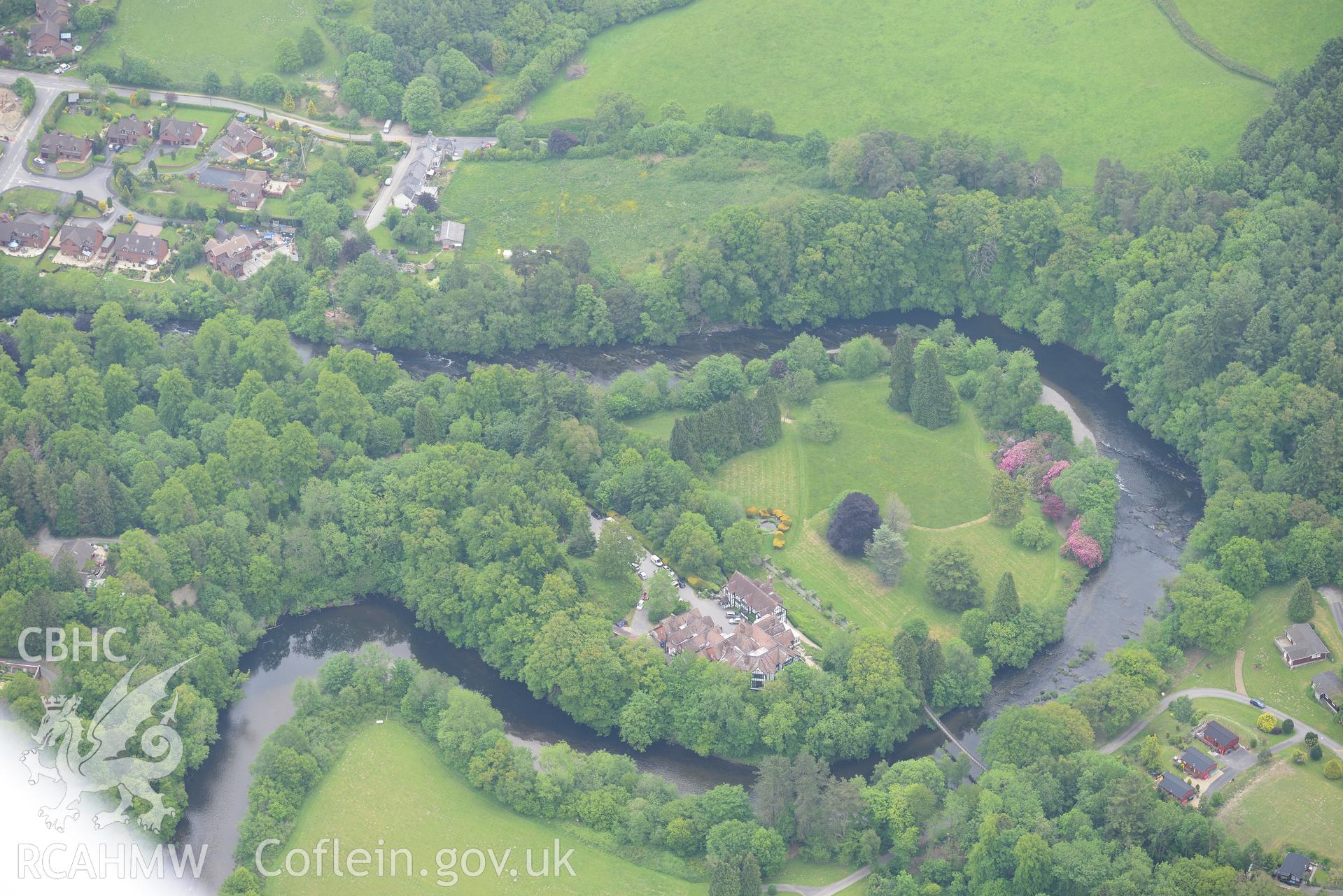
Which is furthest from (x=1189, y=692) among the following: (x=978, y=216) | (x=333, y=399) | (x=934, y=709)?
(x=333, y=399)

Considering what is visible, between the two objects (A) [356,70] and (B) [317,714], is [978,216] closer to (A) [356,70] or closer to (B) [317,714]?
(A) [356,70]

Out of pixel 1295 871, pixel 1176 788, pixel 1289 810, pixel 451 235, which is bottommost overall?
pixel 451 235

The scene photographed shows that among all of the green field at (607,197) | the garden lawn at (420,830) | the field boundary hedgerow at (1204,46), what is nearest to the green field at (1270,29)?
the field boundary hedgerow at (1204,46)

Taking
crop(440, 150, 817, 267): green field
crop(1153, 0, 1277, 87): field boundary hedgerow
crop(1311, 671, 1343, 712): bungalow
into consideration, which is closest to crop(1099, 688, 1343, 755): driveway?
crop(1311, 671, 1343, 712): bungalow

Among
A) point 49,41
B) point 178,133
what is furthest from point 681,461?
point 49,41

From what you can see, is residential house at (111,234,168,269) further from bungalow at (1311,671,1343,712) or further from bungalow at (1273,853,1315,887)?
bungalow at (1273,853,1315,887)

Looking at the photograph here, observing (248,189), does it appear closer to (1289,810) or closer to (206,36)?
(206,36)

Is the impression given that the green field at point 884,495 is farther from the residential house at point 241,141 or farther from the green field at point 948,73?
the residential house at point 241,141
